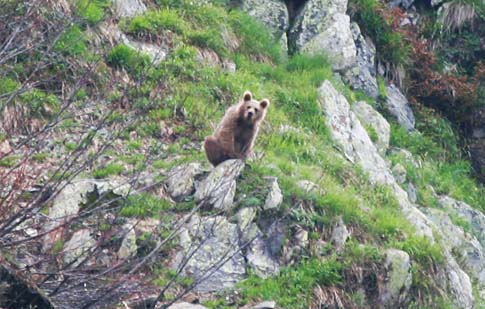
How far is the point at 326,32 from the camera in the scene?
663 inches

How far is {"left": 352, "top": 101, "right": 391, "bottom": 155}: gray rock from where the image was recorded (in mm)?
16109

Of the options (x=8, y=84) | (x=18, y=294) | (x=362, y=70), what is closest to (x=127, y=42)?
(x=8, y=84)

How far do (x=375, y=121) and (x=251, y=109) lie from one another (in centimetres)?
329

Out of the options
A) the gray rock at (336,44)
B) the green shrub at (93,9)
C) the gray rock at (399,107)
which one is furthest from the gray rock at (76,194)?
the gray rock at (399,107)

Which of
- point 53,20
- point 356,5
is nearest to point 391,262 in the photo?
point 53,20

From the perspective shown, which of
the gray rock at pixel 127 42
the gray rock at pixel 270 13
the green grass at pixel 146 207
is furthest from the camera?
the gray rock at pixel 270 13

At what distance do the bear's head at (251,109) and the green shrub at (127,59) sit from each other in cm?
178

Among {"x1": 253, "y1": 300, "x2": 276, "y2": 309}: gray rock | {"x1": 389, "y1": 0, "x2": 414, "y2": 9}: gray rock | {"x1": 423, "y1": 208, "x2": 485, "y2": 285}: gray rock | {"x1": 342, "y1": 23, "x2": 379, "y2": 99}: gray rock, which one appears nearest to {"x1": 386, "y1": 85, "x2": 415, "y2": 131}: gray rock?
{"x1": 342, "y1": 23, "x2": 379, "y2": 99}: gray rock

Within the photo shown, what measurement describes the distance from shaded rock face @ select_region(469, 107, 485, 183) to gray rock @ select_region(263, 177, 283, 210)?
5.87 meters

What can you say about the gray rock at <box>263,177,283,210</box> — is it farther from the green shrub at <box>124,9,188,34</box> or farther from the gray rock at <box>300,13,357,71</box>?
the gray rock at <box>300,13,357,71</box>

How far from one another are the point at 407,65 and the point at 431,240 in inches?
212

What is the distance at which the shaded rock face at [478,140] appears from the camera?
1800cm

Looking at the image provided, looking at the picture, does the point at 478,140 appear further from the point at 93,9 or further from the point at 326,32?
the point at 93,9

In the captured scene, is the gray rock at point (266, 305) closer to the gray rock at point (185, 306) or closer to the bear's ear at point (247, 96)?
the gray rock at point (185, 306)
